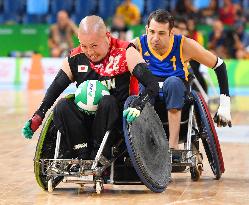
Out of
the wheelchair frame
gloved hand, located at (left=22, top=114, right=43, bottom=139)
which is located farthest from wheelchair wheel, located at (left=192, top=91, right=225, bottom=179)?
gloved hand, located at (left=22, top=114, right=43, bottom=139)

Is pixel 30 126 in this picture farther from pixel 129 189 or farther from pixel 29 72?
pixel 29 72

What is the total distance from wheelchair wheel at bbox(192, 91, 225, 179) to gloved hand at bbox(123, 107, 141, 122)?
112 centimetres

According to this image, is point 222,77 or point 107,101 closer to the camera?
point 107,101

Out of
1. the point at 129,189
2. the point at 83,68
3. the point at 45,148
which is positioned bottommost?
the point at 129,189

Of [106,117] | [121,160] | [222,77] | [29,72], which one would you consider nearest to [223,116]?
[222,77]

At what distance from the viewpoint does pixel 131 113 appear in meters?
6.49

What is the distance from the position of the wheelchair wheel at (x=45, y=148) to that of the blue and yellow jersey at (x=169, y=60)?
4.21 feet

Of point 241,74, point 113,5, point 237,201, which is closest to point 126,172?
point 237,201

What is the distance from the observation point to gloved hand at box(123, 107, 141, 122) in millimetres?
6480

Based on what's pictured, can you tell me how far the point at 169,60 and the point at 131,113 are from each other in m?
1.43

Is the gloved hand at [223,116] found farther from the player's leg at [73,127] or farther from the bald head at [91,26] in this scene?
the bald head at [91,26]

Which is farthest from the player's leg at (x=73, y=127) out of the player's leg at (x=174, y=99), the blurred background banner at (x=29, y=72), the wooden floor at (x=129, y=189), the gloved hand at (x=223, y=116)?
the blurred background banner at (x=29, y=72)

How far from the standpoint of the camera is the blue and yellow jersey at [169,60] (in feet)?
25.6

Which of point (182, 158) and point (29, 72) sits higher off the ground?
point (182, 158)
